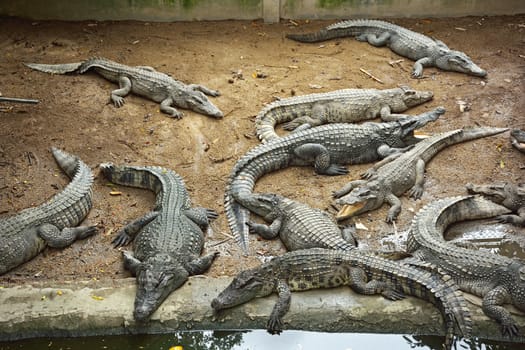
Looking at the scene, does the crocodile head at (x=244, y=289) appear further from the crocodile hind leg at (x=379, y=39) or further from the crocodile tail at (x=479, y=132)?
the crocodile hind leg at (x=379, y=39)

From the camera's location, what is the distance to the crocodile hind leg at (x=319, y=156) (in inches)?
239

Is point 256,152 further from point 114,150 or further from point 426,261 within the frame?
point 426,261

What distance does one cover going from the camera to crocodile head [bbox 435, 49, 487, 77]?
7676 millimetres

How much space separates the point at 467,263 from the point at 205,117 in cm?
370

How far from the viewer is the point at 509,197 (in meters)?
5.39

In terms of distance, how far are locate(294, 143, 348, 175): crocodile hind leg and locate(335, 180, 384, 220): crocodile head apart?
1.90 ft

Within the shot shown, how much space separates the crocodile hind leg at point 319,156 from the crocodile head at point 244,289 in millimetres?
1906

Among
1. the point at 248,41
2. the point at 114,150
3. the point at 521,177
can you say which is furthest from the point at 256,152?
the point at 248,41

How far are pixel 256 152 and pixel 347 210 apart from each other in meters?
1.18

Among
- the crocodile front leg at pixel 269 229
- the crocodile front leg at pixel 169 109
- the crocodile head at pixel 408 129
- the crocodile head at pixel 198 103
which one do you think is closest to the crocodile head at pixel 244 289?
the crocodile front leg at pixel 269 229

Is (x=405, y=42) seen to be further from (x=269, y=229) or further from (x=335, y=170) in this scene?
(x=269, y=229)

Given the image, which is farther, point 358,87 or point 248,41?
point 248,41

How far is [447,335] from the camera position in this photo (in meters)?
4.09

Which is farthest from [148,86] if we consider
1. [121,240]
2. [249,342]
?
[249,342]
